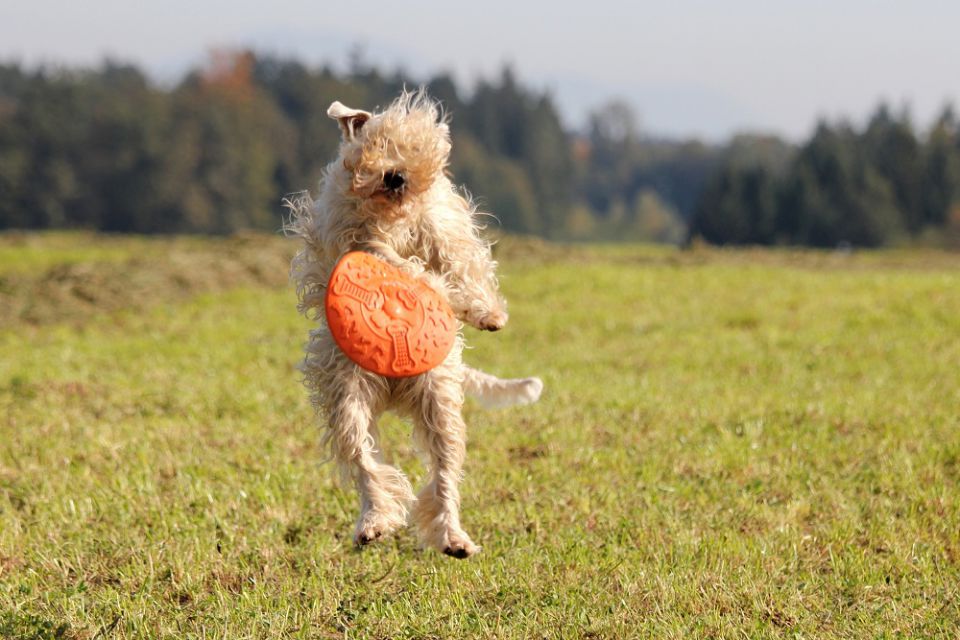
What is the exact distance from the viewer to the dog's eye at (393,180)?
428 cm

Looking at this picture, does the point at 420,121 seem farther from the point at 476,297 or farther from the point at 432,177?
the point at 476,297

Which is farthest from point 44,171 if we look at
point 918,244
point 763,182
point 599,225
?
point 599,225

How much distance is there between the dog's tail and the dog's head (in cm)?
103

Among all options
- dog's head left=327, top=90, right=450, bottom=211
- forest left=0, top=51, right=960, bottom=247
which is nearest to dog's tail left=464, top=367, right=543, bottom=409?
dog's head left=327, top=90, right=450, bottom=211

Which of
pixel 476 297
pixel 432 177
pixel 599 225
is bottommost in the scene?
pixel 599 225

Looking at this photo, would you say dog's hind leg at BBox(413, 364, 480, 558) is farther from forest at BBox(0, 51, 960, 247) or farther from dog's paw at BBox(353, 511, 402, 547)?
forest at BBox(0, 51, 960, 247)

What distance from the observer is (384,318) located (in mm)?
4336

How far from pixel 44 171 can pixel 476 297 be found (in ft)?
207

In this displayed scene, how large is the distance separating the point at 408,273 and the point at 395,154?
54 cm

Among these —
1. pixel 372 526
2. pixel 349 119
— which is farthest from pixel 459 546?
pixel 349 119

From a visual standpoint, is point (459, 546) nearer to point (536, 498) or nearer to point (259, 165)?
point (536, 498)

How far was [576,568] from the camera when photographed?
4.91 metres

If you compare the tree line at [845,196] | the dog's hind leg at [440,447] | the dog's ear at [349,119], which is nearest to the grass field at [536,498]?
the dog's hind leg at [440,447]

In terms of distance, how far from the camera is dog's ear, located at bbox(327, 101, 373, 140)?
446cm
